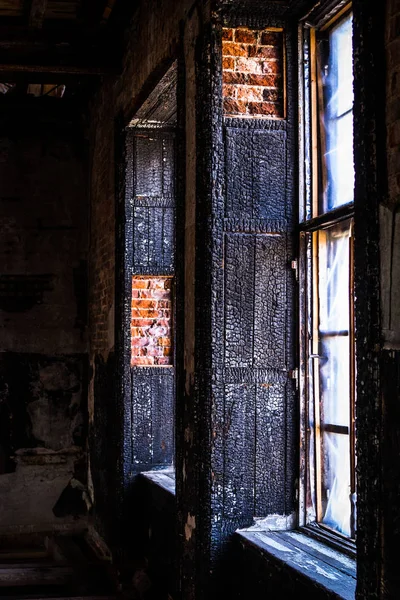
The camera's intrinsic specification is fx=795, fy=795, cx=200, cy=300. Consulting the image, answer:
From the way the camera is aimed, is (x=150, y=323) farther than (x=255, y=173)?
Yes

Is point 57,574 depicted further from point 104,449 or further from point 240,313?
point 240,313

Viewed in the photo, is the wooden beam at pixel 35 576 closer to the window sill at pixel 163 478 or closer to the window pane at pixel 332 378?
the window sill at pixel 163 478

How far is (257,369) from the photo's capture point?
10.5 ft

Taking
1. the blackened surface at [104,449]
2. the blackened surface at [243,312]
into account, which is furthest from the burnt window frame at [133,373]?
the blackened surface at [243,312]

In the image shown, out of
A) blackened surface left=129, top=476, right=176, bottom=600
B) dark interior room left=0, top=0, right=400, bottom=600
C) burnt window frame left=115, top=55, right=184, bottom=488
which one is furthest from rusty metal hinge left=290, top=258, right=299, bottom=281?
burnt window frame left=115, top=55, right=184, bottom=488

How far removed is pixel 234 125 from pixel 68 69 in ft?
7.30

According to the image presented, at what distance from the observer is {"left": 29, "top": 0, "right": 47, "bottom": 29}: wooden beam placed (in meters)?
4.48

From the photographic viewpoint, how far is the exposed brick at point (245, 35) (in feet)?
10.6

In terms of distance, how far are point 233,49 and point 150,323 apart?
223cm

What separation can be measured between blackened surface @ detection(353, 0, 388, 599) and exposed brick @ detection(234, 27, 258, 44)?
1184 millimetres

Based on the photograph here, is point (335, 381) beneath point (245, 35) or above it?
beneath

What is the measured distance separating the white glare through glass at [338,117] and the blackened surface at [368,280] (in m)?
0.93

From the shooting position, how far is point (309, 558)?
2.78 meters

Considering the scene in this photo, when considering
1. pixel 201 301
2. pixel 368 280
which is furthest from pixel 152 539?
pixel 368 280
